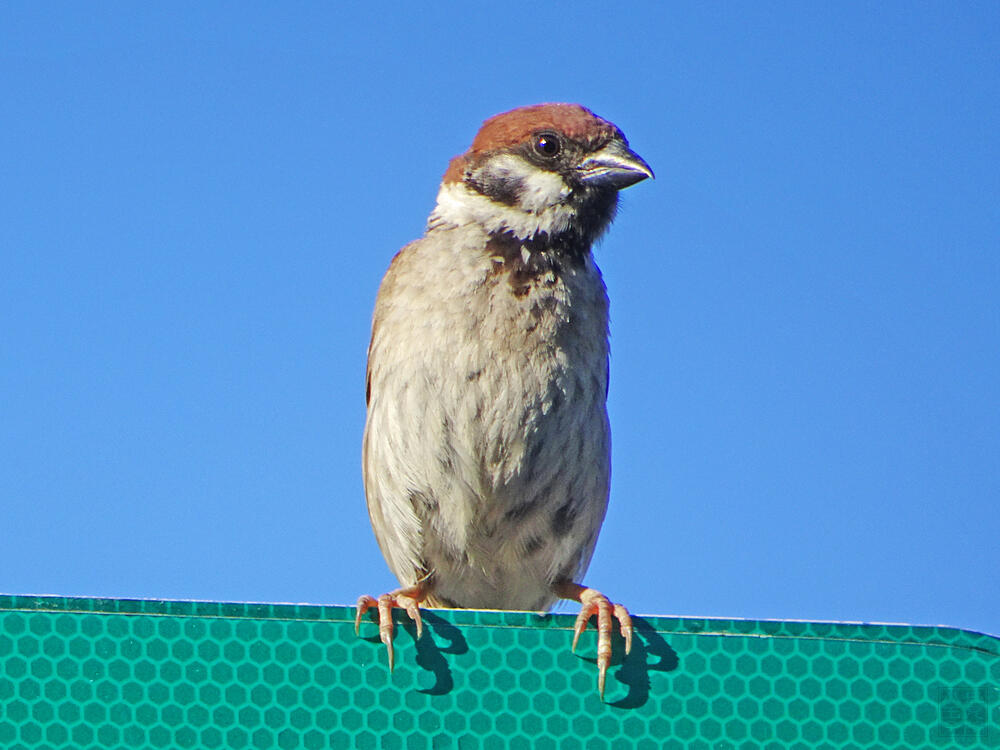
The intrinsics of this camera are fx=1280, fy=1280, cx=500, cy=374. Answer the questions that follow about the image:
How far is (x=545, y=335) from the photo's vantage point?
191 inches

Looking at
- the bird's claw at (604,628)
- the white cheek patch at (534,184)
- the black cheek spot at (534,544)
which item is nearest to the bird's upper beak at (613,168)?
the white cheek patch at (534,184)

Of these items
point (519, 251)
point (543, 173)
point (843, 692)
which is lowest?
point (843, 692)

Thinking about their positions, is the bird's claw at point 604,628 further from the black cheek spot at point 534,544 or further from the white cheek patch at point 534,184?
the white cheek patch at point 534,184

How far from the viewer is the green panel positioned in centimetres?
273

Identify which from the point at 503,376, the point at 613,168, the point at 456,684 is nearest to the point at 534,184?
the point at 613,168

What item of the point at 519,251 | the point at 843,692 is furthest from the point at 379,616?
the point at 519,251

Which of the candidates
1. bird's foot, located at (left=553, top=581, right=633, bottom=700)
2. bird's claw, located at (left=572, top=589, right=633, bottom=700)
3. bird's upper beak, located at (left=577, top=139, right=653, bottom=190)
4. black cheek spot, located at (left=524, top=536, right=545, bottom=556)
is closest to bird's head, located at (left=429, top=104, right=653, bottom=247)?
bird's upper beak, located at (left=577, top=139, right=653, bottom=190)

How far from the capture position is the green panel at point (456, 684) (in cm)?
273

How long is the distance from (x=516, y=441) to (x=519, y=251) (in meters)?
0.76

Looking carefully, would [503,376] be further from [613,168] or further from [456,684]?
[456,684]

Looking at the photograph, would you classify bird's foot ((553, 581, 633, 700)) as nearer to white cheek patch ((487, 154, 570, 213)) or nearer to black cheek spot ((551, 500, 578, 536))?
black cheek spot ((551, 500, 578, 536))

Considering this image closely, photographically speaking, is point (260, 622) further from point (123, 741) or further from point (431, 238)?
point (431, 238)

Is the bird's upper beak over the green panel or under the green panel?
over

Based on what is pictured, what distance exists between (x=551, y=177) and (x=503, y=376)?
919 millimetres
